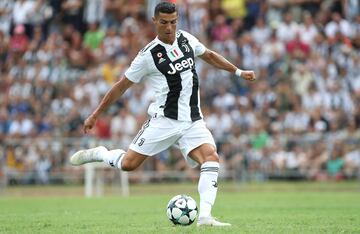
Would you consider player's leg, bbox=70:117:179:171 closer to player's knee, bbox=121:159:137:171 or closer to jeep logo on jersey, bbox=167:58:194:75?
player's knee, bbox=121:159:137:171

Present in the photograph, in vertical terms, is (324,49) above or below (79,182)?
above

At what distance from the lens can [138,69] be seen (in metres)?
12.0

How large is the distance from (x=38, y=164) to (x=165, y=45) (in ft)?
51.8

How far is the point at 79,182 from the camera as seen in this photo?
26797 mm

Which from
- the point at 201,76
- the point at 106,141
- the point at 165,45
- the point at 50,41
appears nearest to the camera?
the point at 165,45

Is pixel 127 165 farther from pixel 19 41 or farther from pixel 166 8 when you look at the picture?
pixel 19 41

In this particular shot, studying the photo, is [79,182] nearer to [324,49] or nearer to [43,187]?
[43,187]

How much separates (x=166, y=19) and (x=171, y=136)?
1.67m

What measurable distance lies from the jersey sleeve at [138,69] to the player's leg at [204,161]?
3.43ft

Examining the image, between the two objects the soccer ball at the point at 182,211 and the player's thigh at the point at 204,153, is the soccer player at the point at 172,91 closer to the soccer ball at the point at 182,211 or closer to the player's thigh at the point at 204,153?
the player's thigh at the point at 204,153

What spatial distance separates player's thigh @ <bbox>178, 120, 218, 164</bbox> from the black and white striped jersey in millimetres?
172

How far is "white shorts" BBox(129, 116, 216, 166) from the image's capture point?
12.0 meters

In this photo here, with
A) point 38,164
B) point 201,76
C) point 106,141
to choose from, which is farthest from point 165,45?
point 201,76

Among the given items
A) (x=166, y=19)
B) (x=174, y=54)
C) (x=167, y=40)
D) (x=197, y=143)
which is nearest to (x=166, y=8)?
(x=166, y=19)
